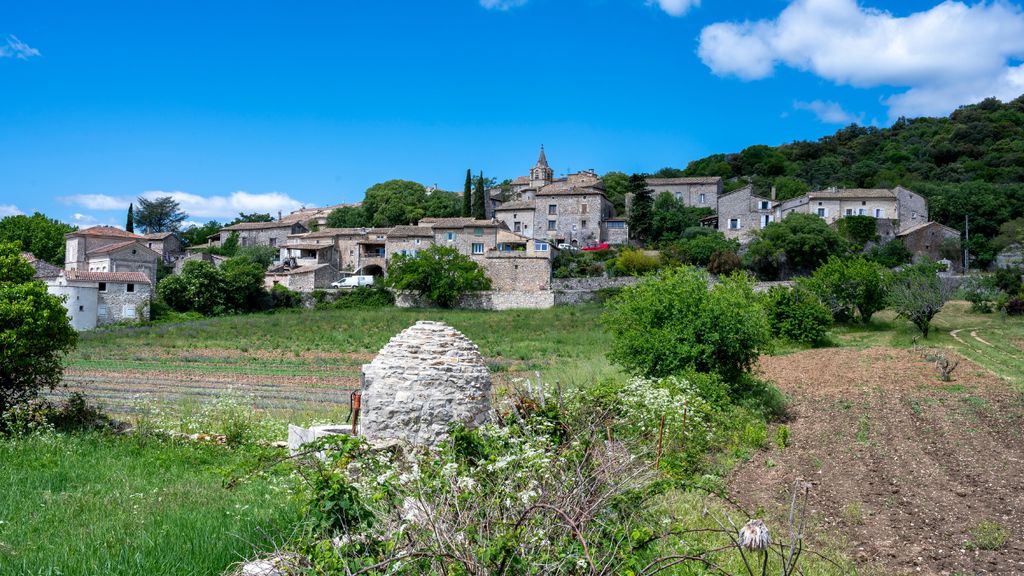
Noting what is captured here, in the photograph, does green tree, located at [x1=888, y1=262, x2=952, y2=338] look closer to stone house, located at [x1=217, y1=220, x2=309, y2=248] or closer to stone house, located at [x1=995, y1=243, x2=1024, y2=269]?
stone house, located at [x1=995, y1=243, x2=1024, y2=269]

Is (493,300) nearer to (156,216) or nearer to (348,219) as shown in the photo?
(348,219)

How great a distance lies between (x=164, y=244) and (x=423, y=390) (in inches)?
3019

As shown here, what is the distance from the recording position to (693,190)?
Answer: 268 ft

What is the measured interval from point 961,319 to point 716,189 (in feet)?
138

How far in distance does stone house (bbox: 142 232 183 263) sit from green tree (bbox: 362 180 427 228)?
23.7 metres

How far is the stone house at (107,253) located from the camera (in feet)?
186

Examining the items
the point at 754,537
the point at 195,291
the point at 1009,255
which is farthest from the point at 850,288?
the point at 195,291

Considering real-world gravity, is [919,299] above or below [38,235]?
below

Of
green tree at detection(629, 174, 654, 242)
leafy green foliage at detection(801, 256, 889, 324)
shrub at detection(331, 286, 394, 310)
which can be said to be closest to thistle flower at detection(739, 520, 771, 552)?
leafy green foliage at detection(801, 256, 889, 324)

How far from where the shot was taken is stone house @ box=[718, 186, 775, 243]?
71.8 metres

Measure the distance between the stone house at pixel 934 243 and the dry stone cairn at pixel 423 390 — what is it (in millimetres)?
65698

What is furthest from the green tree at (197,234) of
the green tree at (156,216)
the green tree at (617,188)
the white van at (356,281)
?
the green tree at (617,188)

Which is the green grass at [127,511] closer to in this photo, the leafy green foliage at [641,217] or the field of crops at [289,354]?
the field of crops at [289,354]

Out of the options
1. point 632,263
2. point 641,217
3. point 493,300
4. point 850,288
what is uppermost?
point 641,217
